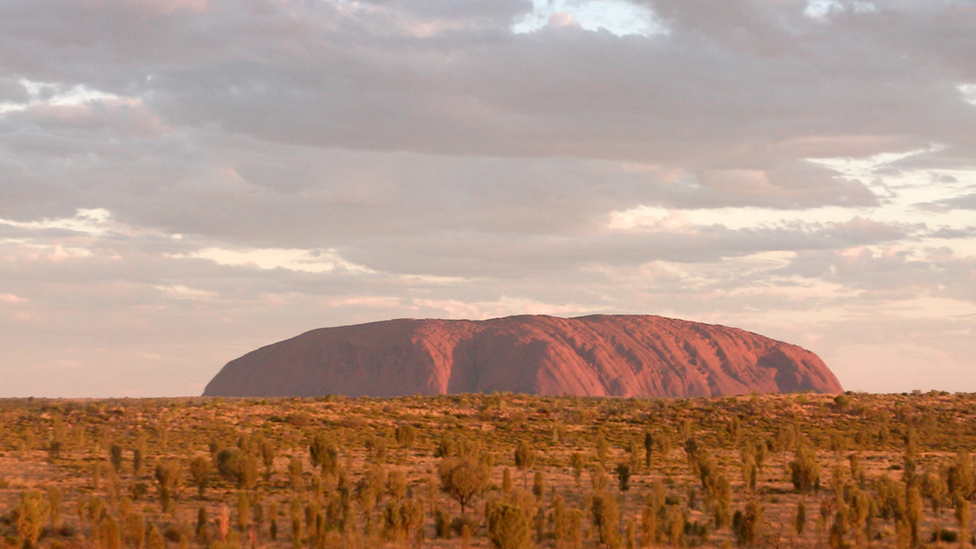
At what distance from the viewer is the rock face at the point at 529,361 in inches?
5364

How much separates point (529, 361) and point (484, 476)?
323 ft

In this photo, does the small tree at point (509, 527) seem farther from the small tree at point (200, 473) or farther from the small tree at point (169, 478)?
the small tree at point (200, 473)

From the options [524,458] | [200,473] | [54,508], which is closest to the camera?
[54,508]

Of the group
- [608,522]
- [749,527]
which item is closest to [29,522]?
[608,522]

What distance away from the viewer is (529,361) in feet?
445

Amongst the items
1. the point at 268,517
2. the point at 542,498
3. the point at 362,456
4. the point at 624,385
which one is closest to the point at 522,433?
the point at 362,456

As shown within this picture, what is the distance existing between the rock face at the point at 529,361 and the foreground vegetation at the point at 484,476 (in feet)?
200

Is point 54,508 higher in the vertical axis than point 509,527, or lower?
lower

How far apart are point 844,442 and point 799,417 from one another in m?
12.3

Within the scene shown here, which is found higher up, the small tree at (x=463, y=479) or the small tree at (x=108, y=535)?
the small tree at (x=463, y=479)

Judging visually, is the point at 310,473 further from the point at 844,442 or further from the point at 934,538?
the point at 844,442

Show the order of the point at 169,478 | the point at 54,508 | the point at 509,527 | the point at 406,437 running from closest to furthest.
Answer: the point at 509,527
the point at 54,508
the point at 169,478
the point at 406,437

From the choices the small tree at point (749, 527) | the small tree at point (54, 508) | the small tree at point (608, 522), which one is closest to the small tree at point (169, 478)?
the small tree at point (54, 508)

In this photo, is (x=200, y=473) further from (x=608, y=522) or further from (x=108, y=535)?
(x=608, y=522)
